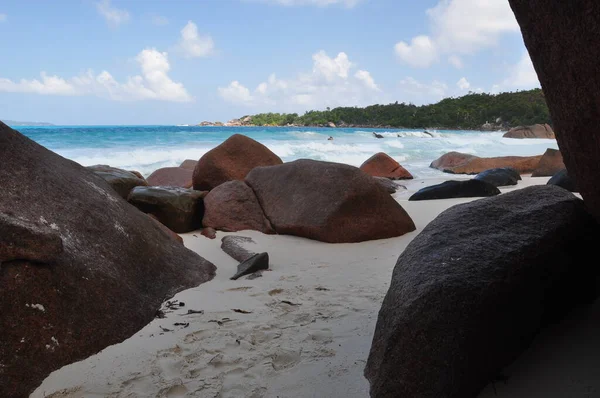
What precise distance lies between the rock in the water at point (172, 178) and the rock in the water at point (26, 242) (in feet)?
25.2

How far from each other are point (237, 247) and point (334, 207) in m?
1.19

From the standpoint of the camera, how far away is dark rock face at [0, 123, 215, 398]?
2203mm

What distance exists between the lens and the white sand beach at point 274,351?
1.86m

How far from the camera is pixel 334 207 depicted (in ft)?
17.0

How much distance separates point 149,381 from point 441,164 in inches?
584

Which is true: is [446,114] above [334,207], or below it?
above

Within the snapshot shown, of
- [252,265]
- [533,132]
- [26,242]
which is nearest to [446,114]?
[533,132]

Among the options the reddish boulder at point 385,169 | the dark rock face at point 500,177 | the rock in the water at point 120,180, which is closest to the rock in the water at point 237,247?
the rock in the water at point 120,180

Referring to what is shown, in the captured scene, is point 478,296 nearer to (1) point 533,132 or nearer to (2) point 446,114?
(1) point 533,132

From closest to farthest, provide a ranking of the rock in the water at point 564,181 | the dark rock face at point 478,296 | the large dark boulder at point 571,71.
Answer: the large dark boulder at point 571,71
the dark rock face at point 478,296
the rock in the water at point 564,181

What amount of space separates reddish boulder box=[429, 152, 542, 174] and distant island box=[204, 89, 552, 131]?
41.2 meters

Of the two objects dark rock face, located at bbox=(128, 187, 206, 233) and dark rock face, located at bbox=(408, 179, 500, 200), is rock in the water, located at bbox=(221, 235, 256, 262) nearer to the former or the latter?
dark rock face, located at bbox=(128, 187, 206, 233)

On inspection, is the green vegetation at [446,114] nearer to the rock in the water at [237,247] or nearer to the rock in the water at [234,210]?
the rock in the water at [234,210]

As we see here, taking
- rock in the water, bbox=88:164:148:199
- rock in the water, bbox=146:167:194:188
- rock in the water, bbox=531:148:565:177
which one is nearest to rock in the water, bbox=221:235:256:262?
rock in the water, bbox=88:164:148:199
